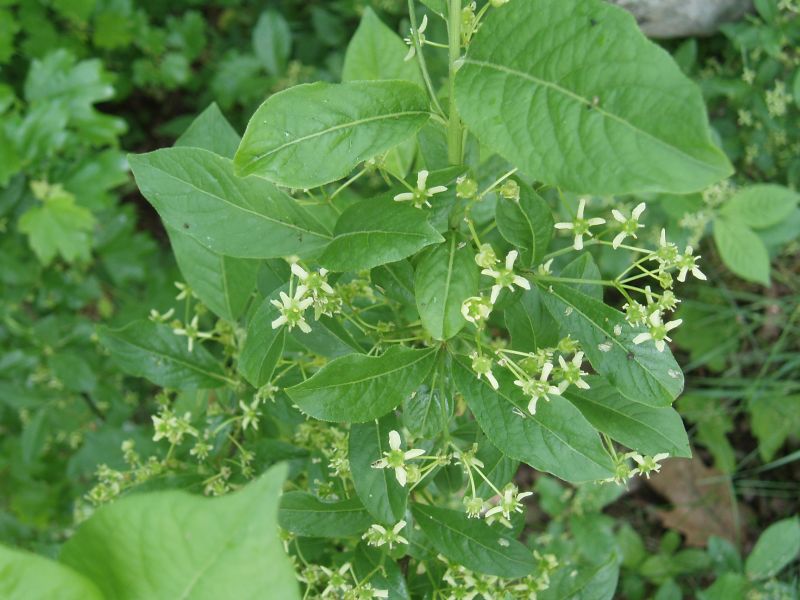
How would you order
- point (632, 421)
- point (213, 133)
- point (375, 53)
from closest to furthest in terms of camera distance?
1. point (632, 421)
2. point (213, 133)
3. point (375, 53)

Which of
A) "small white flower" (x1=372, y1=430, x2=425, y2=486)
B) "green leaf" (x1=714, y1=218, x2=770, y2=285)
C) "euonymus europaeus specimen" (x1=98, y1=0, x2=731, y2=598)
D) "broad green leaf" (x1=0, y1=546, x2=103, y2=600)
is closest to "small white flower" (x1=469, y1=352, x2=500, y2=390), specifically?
"euonymus europaeus specimen" (x1=98, y1=0, x2=731, y2=598)

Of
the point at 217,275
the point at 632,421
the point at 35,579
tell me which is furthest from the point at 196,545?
the point at 217,275

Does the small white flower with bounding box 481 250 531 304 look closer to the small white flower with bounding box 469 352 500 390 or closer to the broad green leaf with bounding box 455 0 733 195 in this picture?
the small white flower with bounding box 469 352 500 390

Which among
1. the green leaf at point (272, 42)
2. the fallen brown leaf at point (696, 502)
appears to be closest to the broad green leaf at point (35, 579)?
the green leaf at point (272, 42)

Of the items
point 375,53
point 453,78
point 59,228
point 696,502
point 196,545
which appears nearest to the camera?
point 196,545

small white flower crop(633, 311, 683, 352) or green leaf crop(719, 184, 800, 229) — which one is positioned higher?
small white flower crop(633, 311, 683, 352)

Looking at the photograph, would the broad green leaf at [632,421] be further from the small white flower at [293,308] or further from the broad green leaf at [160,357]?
the broad green leaf at [160,357]

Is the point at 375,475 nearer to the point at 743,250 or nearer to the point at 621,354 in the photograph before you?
the point at 621,354
